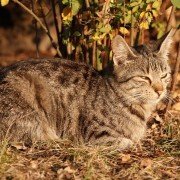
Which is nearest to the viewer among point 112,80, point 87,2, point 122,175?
point 122,175

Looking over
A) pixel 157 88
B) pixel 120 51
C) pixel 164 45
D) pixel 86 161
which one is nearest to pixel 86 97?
pixel 120 51

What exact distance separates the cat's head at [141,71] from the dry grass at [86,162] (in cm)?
→ 60

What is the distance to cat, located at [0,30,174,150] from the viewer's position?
17.4ft

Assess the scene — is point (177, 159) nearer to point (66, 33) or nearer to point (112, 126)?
point (112, 126)

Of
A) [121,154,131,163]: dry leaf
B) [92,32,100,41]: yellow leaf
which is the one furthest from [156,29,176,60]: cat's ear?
[121,154,131,163]: dry leaf

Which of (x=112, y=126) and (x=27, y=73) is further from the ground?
(x=27, y=73)

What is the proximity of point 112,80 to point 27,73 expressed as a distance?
946 millimetres

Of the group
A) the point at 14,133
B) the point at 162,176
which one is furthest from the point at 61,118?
the point at 162,176

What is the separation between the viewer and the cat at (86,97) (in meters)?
5.30

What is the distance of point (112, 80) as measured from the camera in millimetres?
5504

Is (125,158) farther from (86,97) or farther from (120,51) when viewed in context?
(120,51)

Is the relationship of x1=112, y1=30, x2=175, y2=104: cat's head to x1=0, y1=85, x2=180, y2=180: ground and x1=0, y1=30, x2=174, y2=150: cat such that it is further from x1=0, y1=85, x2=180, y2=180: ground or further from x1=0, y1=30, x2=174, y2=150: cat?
x1=0, y1=85, x2=180, y2=180: ground

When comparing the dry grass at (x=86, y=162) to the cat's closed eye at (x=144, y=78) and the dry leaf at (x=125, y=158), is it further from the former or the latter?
the cat's closed eye at (x=144, y=78)

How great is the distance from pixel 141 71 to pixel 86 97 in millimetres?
681
